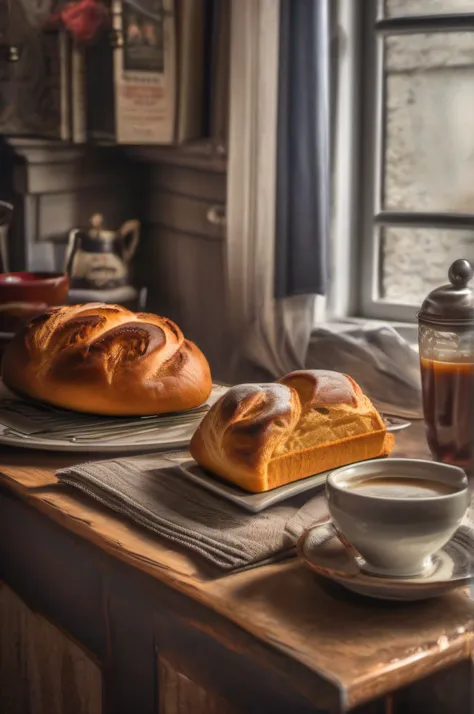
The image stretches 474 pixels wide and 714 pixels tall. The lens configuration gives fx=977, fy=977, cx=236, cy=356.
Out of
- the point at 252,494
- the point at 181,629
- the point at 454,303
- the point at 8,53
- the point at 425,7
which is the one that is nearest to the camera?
the point at 181,629

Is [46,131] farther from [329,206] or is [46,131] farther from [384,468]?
[384,468]

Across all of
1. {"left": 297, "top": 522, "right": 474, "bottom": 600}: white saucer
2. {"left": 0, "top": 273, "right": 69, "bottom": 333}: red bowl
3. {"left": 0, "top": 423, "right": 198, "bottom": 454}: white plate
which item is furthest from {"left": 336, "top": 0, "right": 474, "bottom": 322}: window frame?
{"left": 297, "top": 522, "right": 474, "bottom": 600}: white saucer

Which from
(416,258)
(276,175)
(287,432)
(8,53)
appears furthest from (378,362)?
(8,53)

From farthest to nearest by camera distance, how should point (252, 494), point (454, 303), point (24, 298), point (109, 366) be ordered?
1. point (24, 298)
2. point (109, 366)
3. point (454, 303)
4. point (252, 494)

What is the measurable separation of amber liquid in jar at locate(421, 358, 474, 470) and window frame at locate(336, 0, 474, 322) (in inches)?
32.1

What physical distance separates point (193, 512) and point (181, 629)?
13 cm

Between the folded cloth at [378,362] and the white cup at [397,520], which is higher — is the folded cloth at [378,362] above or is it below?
below

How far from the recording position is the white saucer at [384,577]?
718 mm

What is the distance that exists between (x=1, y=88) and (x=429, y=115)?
0.94m

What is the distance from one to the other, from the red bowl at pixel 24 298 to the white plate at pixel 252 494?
680 millimetres

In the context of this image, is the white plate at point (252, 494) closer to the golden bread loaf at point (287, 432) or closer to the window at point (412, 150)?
the golden bread loaf at point (287, 432)

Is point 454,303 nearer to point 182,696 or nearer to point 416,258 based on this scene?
point 182,696

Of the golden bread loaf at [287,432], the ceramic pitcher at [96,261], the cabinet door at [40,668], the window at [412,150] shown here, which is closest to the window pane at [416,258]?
the window at [412,150]

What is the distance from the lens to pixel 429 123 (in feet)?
6.16
